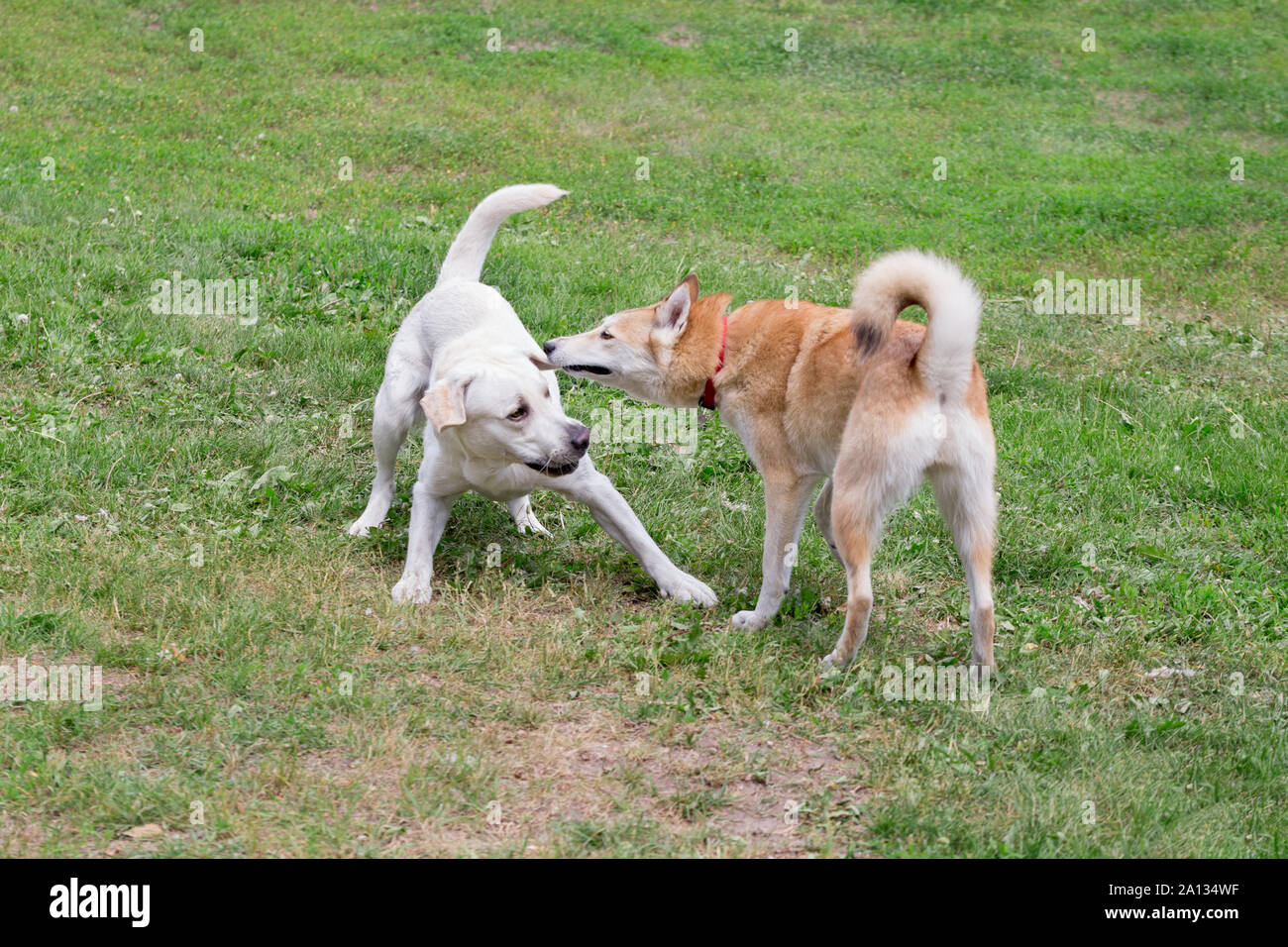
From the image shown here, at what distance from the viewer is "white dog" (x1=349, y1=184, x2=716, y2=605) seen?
5.28 m

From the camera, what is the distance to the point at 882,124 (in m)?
15.7

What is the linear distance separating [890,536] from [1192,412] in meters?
2.84

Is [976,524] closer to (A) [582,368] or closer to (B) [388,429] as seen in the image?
(A) [582,368]

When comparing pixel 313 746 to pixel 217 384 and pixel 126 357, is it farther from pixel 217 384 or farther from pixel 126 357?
pixel 126 357

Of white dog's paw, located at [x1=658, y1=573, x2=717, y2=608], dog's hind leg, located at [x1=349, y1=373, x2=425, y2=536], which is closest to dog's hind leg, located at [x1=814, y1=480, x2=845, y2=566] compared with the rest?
white dog's paw, located at [x1=658, y1=573, x2=717, y2=608]

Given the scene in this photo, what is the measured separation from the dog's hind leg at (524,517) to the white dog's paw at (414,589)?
0.82m

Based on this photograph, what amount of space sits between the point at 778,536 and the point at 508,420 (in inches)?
51.3

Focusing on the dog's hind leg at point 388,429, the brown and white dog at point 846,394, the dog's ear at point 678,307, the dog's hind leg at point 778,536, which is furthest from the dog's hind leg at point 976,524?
the dog's hind leg at point 388,429

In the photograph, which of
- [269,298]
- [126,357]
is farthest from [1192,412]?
[126,357]

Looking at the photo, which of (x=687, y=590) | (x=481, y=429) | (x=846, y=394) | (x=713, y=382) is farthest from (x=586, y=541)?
(x=846, y=394)

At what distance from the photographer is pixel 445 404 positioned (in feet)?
16.8

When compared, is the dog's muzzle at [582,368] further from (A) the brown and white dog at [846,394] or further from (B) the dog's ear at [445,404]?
(B) the dog's ear at [445,404]

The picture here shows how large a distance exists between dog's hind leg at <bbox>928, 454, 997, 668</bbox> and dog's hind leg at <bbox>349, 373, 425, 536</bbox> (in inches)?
108

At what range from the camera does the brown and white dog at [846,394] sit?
4.45 meters
